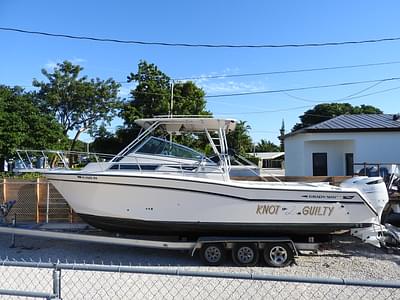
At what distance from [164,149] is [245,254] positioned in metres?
2.48

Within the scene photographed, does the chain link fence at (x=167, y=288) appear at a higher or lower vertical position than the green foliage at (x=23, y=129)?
lower

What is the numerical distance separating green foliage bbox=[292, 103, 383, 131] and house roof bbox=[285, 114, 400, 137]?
3721cm

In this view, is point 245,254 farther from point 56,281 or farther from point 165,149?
point 56,281

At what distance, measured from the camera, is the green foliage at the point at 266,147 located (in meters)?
71.1

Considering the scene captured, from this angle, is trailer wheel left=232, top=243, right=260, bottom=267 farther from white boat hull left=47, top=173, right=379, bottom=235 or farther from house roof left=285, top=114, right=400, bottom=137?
house roof left=285, top=114, right=400, bottom=137

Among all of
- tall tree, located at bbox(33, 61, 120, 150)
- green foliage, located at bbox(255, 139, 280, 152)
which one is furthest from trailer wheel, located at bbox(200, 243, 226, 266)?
green foliage, located at bbox(255, 139, 280, 152)

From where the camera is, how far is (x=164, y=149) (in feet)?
25.2

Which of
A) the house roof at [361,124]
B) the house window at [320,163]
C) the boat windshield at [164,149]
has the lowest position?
the house window at [320,163]

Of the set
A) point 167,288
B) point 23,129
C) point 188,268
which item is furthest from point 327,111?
point 167,288

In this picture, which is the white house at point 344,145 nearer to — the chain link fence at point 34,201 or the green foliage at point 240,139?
the chain link fence at point 34,201

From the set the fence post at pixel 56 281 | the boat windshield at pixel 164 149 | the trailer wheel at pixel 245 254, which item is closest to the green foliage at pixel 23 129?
the boat windshield at pixel 164 149

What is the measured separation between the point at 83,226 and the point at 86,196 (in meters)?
1.94

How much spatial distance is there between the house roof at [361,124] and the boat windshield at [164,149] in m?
9.94

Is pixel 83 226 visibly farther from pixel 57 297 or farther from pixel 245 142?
pixel 245 142
